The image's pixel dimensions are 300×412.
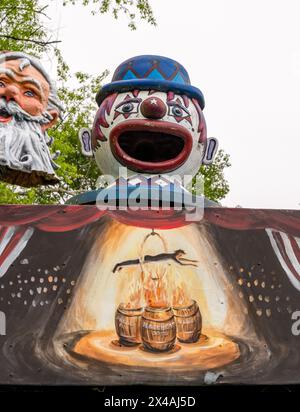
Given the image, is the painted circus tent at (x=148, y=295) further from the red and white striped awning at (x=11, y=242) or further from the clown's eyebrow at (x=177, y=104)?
the clown's eyebrow at (x=177, y=104)

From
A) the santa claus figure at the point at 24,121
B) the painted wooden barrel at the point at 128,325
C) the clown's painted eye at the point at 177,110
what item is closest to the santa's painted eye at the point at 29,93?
the santa claus figure at the point at 24,121

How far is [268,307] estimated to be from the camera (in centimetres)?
411

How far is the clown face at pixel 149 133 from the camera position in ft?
19.9

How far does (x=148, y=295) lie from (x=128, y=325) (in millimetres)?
214

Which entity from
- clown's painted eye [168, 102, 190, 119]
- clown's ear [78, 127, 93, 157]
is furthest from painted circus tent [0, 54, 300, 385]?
clown's ear [78, 127, 93, 157]

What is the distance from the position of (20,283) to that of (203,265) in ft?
3.65

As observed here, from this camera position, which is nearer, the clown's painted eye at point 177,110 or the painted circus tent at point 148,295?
the painted circus tent at point 148,295

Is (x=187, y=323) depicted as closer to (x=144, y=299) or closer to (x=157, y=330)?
(x=157, y=330)

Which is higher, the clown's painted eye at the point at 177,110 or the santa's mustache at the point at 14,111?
the clown's painted eye at the point at 177,110

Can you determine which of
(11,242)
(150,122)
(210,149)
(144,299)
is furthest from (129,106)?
(144,299)

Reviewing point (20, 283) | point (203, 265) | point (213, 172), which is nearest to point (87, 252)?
point (20, 283)

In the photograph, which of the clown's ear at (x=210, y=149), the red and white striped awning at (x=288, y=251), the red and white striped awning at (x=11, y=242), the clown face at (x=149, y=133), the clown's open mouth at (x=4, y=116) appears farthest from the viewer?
the clown's ear at (x=210, y=149)

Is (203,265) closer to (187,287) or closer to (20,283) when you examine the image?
(187,287)

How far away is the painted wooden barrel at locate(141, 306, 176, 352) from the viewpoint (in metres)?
3.99
